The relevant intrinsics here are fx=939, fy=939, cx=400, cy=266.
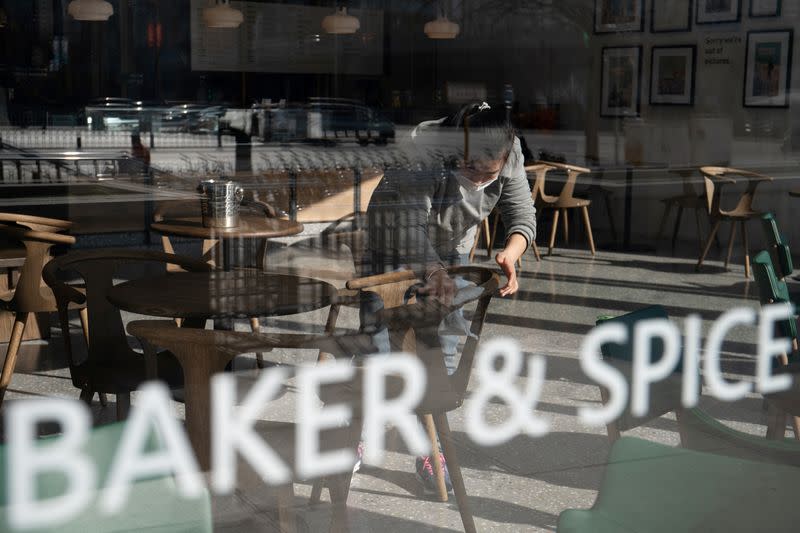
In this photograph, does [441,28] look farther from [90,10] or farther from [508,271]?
[508,271]

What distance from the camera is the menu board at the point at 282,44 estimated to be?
3770 millimetres

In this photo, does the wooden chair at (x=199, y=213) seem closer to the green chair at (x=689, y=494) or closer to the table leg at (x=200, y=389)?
the table leg at (x=200, y=389)

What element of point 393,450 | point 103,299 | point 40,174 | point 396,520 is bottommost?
point 396,520

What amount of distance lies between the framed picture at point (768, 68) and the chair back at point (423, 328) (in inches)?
67.3

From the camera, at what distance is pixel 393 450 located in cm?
248

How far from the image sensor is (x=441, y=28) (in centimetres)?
414

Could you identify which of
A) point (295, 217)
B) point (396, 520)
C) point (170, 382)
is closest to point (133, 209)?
point (295, 217)

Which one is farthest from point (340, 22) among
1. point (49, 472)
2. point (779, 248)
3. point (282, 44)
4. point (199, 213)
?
point (49, 472)

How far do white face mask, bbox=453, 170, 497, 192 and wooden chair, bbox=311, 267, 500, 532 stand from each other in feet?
0.74

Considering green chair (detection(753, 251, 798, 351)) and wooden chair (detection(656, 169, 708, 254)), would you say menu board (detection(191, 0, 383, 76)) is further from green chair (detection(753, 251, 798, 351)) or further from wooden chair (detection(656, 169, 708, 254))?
green chair (detection(753, 251, 798, 351))

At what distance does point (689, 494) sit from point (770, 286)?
122 centimetres

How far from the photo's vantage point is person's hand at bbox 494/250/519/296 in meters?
2.62

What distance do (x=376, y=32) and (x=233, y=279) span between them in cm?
208

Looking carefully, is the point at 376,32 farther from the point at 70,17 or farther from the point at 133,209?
the point at 133,209
